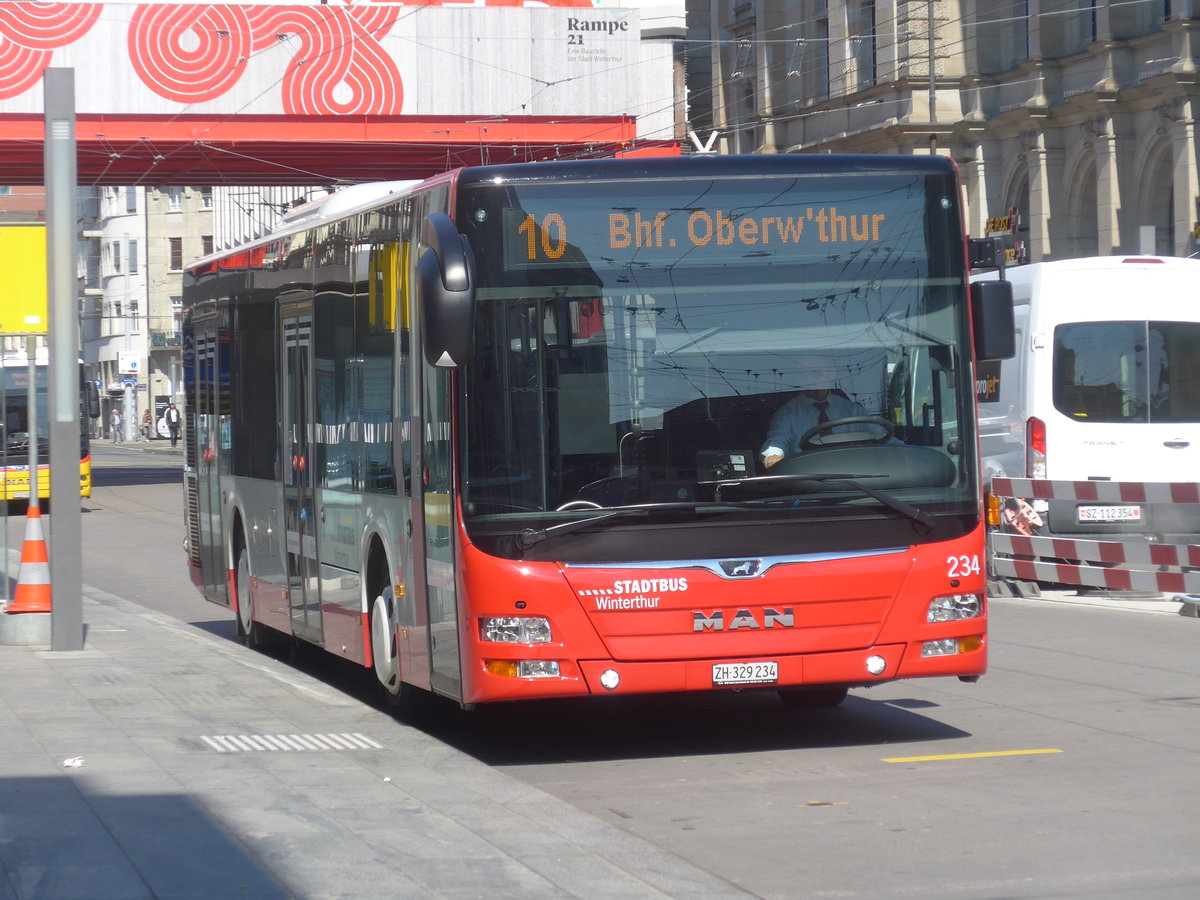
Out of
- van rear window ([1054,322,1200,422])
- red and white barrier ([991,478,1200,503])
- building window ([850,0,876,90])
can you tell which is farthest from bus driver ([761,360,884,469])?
building window ([850,0,876,90])

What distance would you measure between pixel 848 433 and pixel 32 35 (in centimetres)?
3078

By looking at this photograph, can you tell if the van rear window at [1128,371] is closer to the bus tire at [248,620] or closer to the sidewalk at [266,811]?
the bus tire at [248,620]

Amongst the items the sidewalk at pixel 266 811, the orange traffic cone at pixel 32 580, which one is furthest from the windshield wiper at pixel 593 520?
the orange traffic cone at pixel 32 580

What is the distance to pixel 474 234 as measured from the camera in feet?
28.6

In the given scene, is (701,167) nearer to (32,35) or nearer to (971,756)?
(971,756)

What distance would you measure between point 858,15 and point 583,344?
136ft

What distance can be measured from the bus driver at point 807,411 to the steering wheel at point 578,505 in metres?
0.77

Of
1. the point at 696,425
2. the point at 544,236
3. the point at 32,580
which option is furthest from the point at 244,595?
the point at 696,425

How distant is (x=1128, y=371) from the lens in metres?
17.1

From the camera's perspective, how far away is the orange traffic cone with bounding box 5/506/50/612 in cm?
1358

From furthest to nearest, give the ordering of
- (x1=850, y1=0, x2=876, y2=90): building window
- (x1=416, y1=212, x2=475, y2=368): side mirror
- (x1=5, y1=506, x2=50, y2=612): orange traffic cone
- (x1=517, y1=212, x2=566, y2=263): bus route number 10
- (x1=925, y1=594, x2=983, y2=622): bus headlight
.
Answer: (x1=850, y1=0, x2=876, y2=90): building window < (x1=5, y1=506, x2=50, y2=612): orange traffic cone < (x1=925, y1=594, x2=983, y2=622): bus headlight < (x1=517, y1=212, x2=566, y2=263): bus route number 10 < (x1=416, y1=212, x2=475, y2=368): side mirror

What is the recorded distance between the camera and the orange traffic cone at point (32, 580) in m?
13.6

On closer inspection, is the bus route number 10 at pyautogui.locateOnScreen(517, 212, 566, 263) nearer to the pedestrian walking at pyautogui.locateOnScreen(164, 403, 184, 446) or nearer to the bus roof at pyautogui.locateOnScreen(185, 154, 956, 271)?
the bus roof at pyautogui.locateOnScreen(185, 154, 956, 271)

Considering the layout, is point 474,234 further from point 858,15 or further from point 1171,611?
point 858,15
